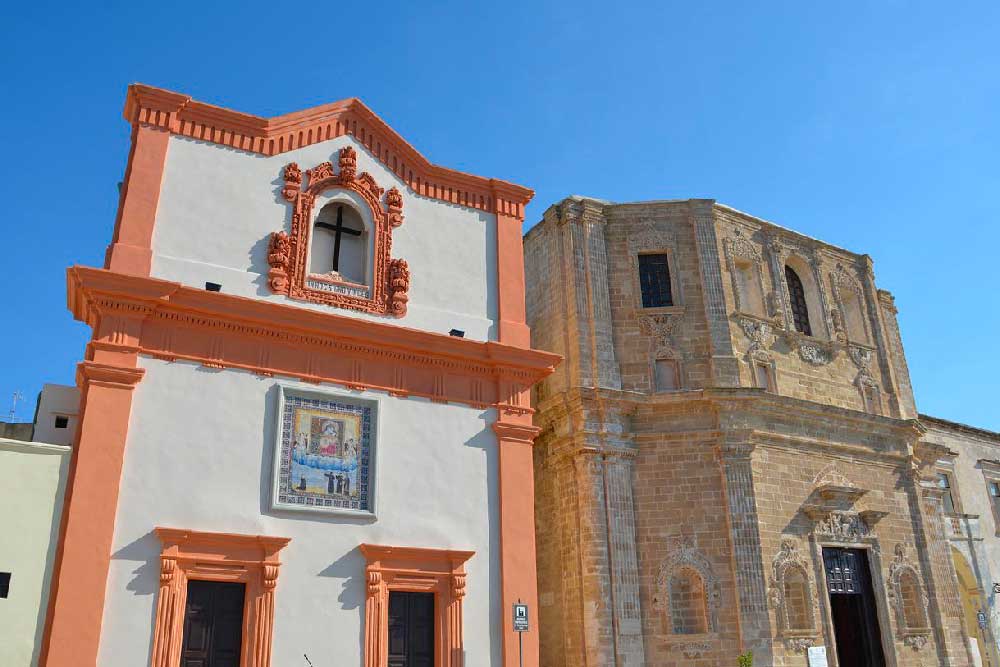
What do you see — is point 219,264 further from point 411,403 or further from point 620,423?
point 620,423

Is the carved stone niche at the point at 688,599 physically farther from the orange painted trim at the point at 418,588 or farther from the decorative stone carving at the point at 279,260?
the decorative stone carving at the point at 279,260

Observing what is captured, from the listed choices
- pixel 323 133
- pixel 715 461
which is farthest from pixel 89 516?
pixel 715 461

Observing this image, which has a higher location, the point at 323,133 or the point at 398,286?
the point at 323,133

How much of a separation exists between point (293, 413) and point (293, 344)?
115cm

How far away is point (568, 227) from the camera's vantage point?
2197 centimetres

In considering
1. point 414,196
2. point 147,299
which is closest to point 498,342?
point 414,196

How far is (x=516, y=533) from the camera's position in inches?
574

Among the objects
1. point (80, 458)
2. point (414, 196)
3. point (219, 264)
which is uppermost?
point (414, 196)

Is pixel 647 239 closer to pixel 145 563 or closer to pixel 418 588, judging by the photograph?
pixel 418 588

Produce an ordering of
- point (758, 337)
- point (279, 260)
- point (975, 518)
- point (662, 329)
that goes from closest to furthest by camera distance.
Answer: point (279, 260) → point (662, 329) → point (758, 337) → point (975, 518)

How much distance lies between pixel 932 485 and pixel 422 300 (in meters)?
18.9

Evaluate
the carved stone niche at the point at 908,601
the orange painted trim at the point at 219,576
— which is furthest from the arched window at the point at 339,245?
the carved stone niche at the point at 908,601

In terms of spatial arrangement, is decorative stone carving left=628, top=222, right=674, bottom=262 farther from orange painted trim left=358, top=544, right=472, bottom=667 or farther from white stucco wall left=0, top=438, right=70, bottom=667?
white stucco wall left=0, top=438, right=70, bottom=667

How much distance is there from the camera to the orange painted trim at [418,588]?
1284cm
